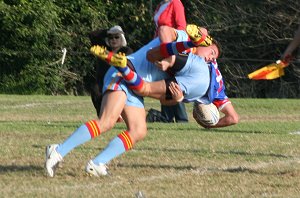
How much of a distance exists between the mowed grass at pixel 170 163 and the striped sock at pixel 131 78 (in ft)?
2.54

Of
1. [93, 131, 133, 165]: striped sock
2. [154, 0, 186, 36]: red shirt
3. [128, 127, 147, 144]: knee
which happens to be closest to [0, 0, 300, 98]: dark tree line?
[154, 0, 186, 36]: red shirt

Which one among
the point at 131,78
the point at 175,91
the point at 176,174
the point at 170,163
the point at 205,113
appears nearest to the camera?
the point at 131,78

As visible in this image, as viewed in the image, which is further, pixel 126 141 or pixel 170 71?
pixel 170 71

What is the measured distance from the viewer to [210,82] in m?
8.35

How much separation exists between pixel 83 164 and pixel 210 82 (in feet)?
4.81

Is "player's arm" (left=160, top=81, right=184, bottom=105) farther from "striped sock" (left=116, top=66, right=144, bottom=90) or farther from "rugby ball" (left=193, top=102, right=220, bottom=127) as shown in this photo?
"rugby ball" (left=193, top=102, right=220, bottom=127)

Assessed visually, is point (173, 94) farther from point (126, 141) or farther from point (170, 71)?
point (126, 141)

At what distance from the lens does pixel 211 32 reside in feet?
92.2

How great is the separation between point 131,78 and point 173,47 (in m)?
0.43

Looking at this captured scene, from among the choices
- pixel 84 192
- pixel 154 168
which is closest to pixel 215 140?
pixel 154 168

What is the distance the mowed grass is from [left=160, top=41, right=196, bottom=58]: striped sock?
1047mm

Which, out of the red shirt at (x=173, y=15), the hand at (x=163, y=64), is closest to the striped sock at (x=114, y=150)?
the hand at (x=163, y=64)

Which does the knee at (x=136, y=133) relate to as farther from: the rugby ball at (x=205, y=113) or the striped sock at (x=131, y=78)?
the rugby ball at (x=205, y=113)

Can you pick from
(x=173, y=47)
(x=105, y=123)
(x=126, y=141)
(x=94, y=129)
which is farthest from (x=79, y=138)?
(x=173, y=47)
